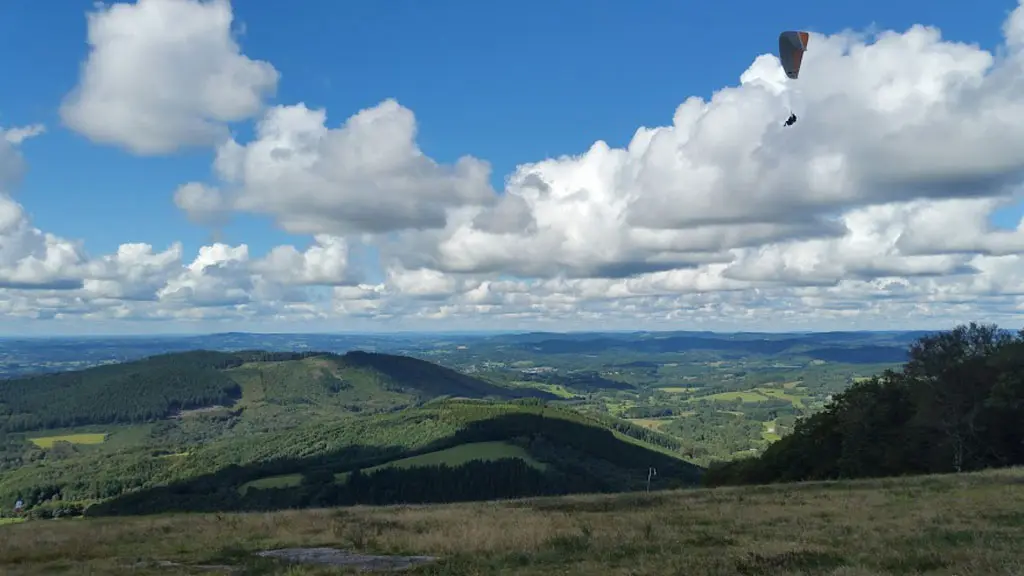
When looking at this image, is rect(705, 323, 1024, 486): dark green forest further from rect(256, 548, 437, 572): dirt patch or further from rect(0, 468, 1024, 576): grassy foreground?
rect(256, 548, 437, 572): dirt patch

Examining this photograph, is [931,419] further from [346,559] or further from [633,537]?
[346,559]

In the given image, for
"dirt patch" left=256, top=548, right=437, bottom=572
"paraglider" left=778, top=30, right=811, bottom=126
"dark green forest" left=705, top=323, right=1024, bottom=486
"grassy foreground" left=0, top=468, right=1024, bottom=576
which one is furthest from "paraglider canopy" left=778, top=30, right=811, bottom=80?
"dark green forest" left=705, top=323, right=1024, bottom=486

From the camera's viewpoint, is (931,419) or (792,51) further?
(931,419)

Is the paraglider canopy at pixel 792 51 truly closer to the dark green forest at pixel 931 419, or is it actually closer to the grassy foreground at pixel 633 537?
the grassy foreground at pixel 633 537

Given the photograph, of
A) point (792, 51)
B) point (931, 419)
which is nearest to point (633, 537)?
point (792, 51)

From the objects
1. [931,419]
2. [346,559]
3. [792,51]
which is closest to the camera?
[346,559]

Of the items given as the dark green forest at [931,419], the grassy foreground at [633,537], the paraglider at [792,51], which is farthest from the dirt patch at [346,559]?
the dark green forest at [931,419]

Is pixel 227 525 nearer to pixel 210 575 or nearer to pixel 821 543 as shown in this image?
pixel 210 575
